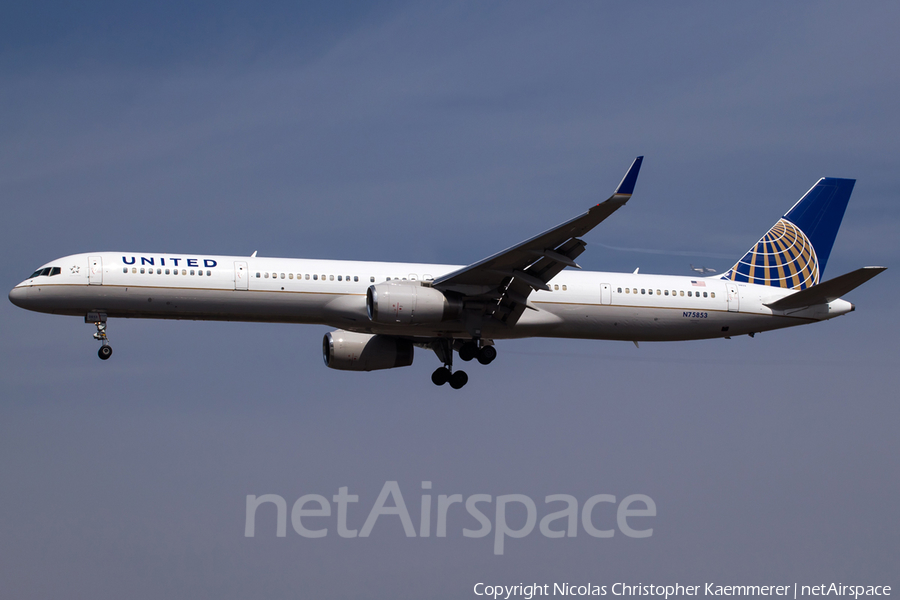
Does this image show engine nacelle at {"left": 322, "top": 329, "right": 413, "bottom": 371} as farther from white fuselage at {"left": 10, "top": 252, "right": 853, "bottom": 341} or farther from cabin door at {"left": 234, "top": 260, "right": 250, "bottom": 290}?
cabin door at {"left": 234, "top": 260, "right": 250, "bottom": 290}

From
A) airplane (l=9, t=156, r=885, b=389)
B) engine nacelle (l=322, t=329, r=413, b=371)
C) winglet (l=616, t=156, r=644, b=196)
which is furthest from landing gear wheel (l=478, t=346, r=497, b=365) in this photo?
winglet (l=616, t=156, r=644, b=196)

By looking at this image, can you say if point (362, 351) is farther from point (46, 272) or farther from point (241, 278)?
point (46, 272)

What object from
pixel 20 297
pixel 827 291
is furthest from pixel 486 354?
pixel 20 297

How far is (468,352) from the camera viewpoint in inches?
1407

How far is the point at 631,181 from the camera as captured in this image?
27.0 m

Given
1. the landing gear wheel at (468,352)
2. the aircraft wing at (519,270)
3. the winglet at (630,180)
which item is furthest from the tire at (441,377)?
the winglet at (630,180)

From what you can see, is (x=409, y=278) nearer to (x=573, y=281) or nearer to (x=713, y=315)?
(x=573, y=281)

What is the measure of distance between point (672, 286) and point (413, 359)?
10098 mm

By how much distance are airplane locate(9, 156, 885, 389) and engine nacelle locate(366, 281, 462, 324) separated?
4cm

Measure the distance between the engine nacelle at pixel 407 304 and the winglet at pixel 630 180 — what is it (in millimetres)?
8302

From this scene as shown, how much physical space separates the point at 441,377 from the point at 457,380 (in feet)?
2.15

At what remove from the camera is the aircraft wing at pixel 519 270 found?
29.9m

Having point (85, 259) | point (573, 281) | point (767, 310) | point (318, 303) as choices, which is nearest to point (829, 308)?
point (767, 310)

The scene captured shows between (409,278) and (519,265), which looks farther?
(409,278)
